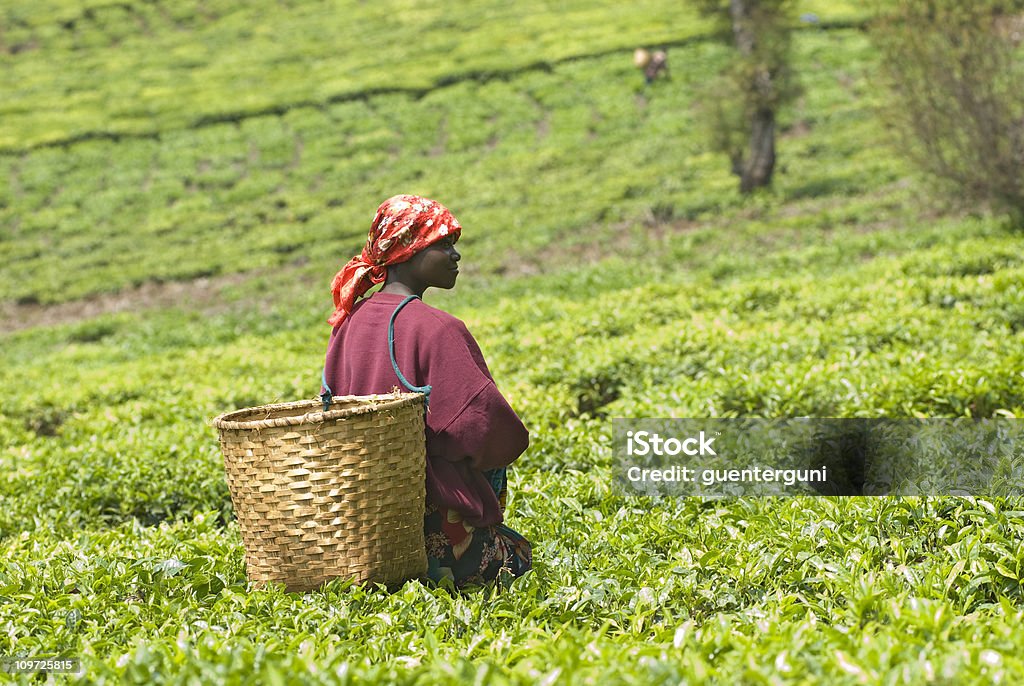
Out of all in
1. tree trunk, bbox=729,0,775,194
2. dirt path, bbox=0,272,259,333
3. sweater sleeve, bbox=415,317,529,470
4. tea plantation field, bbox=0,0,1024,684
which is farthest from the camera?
dirt path, bbox=0,272,259,333

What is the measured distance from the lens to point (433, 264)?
3508 millimetres

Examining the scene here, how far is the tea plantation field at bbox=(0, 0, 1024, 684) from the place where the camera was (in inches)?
115

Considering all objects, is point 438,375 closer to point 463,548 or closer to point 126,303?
point 463,548

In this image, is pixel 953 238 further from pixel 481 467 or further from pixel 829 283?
pixel 481 467

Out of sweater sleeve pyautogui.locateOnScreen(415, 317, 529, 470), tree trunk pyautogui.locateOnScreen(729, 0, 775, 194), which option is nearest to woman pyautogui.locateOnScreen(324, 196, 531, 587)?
sweater sleeve pyautogui.locateOnScreen(415, 317, 529, 470)

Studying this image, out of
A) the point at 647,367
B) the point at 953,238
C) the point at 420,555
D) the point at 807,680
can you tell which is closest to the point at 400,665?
the point at 420,555

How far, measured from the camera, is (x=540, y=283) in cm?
1423

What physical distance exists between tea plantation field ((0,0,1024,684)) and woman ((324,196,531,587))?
0.77 ft

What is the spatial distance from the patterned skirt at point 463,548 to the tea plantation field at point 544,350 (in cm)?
15

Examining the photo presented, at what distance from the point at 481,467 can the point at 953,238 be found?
35.2ft

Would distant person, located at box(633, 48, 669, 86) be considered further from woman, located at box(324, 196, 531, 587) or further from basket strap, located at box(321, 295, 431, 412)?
basket strap, located at box(321, 295, 431, 412)

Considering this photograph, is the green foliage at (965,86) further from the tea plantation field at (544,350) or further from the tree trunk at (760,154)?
the tree trunk at (760,154)

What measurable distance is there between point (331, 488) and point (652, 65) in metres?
26.5

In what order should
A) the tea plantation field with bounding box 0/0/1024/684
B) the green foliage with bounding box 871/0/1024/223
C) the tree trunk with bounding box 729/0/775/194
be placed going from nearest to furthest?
the tea plantation field with bounding box 0/0/1024/684 → the green foliage with bounding box 871/0/1024/223 → the tree trunk with bounding box 729/0/775/194
